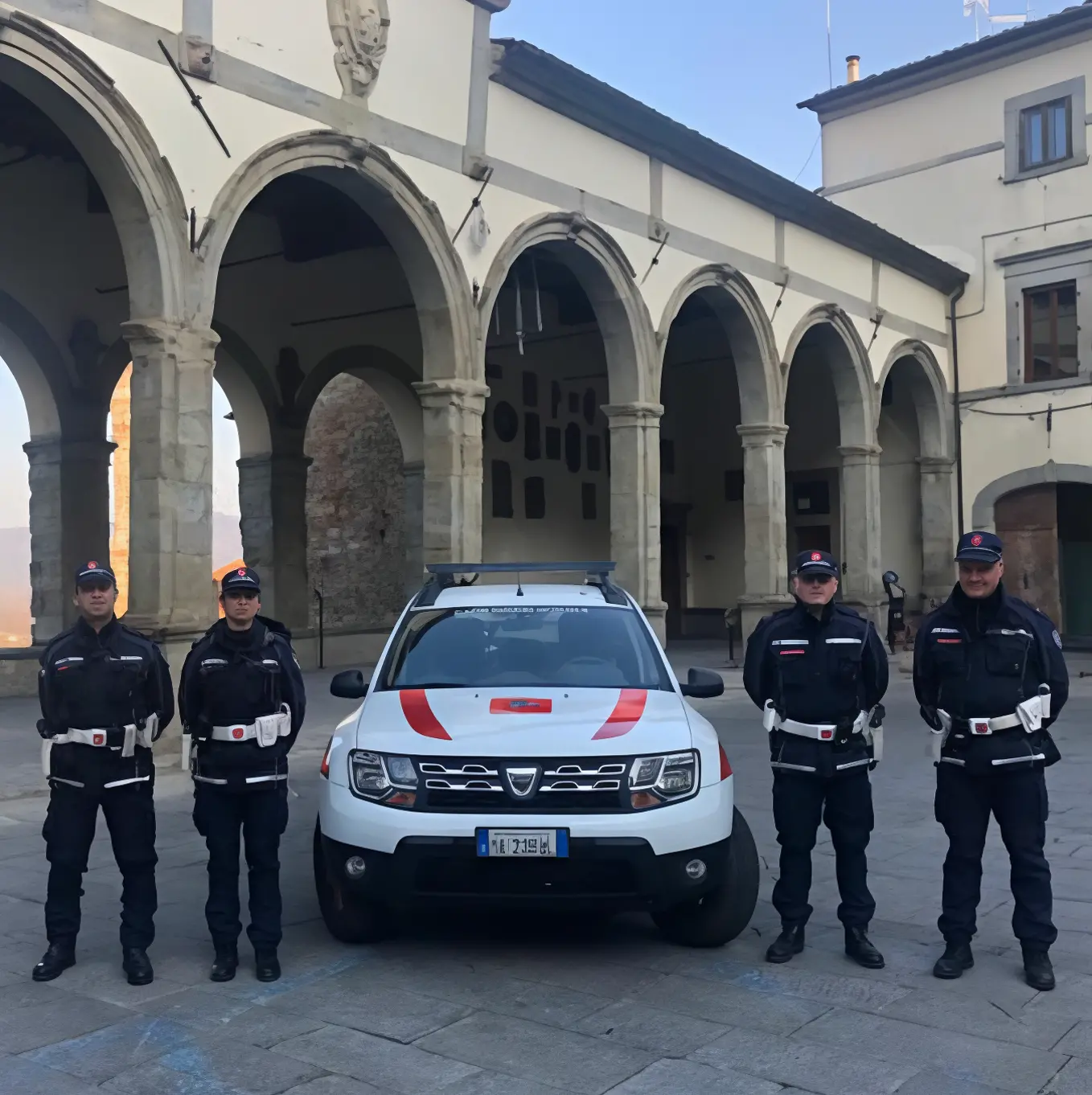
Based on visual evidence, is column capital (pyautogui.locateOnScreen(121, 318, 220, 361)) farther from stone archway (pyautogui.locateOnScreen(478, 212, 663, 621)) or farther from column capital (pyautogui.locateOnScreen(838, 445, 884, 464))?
column capital (pyautogui.locateOnScreen(838, 445, 884, 464))

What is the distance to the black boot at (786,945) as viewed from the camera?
4.99 m

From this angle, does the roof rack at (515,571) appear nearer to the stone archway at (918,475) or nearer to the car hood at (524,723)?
the car hood at (524,723)

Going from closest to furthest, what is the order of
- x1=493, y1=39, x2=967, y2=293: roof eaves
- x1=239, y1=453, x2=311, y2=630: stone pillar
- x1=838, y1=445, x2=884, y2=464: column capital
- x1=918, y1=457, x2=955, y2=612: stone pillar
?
1. x1=493, y1=39, x2=967, y2=293: roof eaves
2. x1=239, y1=453, x2=311, y2=630: stone pillar
3. x1=838, y1=445, x2=884, y2=464: column capital
4. x1=918, y1=457, x2=955, y2=612: stone pillar

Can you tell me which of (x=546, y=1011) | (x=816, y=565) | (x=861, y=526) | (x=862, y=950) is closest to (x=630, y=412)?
(x=861, y=526)

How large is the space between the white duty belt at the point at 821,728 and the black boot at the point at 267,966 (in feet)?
6.87

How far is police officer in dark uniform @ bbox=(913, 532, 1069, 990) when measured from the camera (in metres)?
4.75

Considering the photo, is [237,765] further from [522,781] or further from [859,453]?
[859,453]

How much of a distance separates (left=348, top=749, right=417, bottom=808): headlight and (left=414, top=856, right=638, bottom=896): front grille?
0.28m

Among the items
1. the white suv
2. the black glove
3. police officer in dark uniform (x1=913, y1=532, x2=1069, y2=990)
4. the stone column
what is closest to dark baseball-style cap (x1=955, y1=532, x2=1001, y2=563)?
police officer in dark uniform (x1=913, y1=532, x2=1069, y2=990)

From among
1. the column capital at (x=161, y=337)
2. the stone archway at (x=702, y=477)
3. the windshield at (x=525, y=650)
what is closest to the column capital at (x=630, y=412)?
the column capital at (x=161, y=337)

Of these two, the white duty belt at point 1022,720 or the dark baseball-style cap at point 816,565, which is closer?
the white duty belt at point 1022,720

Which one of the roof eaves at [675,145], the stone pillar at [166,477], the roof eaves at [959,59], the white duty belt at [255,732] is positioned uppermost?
the roof eaves at [959,59]

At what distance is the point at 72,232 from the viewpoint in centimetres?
1625

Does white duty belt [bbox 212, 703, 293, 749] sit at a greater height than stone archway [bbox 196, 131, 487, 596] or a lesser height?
lesser
